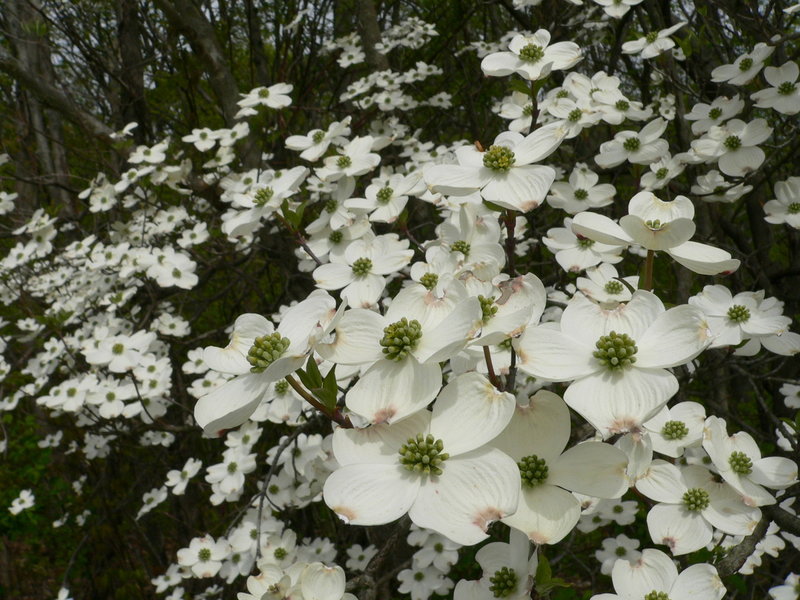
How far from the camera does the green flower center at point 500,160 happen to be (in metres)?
0.97

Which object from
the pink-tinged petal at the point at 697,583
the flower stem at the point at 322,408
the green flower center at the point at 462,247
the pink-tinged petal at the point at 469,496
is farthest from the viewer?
the green flower center at the point at 462,247

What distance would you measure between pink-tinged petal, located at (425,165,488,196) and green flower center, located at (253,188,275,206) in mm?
568

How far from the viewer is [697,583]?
911mm

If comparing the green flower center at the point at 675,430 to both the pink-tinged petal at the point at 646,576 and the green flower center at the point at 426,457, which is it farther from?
the green flower center at the point at 426,457

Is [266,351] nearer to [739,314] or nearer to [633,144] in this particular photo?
[739,314]

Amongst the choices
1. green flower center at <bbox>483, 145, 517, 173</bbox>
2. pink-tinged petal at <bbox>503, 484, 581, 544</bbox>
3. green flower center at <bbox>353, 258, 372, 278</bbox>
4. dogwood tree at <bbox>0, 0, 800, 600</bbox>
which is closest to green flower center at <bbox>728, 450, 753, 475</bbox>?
dogwood tree at <bbox>0, 0, 800, 600</bbox>

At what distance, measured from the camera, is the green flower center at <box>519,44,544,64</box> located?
1349 mm

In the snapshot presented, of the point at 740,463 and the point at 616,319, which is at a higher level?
the point at 616,319

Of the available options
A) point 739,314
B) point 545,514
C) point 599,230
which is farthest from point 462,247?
point 739,314

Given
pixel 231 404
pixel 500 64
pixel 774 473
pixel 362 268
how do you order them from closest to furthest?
pixel 231 404 → pixel 774 473 → pixel 362 268 → pixel 500 64

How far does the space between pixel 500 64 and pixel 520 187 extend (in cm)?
54

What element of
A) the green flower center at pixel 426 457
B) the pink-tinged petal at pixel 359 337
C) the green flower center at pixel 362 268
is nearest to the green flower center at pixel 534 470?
the green flower center at pixel 426 457

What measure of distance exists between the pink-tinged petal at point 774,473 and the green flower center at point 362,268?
2.61ft

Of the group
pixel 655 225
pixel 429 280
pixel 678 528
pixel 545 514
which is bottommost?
pixel 678 528
